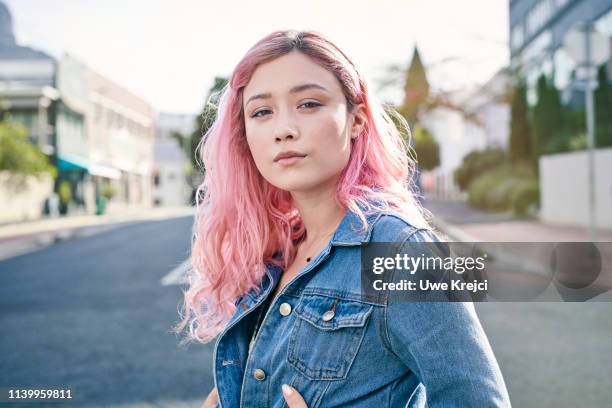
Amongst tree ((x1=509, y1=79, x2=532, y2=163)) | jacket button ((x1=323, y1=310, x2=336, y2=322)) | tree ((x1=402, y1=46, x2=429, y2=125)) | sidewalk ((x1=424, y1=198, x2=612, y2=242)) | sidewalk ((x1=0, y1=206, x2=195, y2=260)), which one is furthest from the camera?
tree ((x1=509, y1=79, x2=532, y2=163))

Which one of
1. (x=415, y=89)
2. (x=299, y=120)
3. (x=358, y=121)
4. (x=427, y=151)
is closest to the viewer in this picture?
(x=299, y=120)

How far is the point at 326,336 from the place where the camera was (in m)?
0.97

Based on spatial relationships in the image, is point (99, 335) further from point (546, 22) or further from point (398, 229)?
point (546, 22)

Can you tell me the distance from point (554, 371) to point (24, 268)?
6.50 metres

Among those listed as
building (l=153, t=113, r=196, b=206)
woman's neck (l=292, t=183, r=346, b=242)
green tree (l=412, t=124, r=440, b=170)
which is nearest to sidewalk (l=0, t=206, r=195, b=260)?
building (l=153, t=113, r=196, b=206)

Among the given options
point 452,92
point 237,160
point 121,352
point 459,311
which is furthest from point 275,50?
point 121,352

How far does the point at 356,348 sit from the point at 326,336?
0.06 m

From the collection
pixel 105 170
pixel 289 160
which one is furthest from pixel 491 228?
pixel 289 160

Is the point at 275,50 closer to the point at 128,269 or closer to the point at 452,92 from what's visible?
the point at 452,92

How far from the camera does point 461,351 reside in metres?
0.83

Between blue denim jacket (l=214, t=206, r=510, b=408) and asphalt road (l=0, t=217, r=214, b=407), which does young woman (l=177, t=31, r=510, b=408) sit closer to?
blue denim jacket (l=214, t=206, r=510, b=408)

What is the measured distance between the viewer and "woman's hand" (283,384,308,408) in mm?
973

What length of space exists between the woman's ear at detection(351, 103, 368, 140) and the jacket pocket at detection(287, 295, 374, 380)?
336 millimetres

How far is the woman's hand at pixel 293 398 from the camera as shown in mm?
973
